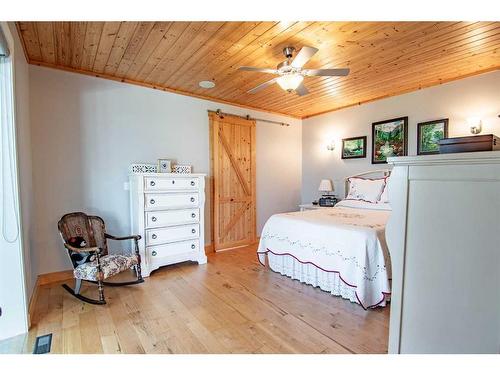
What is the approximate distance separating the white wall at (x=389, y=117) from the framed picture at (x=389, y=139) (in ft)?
0.26

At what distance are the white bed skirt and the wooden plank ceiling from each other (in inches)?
92.0

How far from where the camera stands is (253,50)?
261 centimetres

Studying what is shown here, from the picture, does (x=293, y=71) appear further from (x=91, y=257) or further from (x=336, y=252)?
(x=91, y=257)

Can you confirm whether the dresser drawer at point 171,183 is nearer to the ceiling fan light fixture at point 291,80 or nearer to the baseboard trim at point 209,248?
the baseboard trim at point 209,248

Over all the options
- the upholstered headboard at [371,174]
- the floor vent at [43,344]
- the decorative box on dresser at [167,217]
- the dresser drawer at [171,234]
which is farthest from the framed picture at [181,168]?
the upholstered headboard at [371,174]

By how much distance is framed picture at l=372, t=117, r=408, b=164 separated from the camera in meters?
3.93

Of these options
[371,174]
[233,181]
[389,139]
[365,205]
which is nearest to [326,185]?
[371,174]

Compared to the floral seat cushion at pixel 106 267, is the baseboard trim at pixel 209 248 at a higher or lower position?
lower

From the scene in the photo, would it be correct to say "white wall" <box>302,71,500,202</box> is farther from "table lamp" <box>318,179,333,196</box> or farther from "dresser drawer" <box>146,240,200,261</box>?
"dresser drawer" <box>146,240,200,261</box>

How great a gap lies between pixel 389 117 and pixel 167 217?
3.80 metres

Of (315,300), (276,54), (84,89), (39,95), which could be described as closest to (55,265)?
(39,95)

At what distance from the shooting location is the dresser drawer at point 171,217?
3.19 metres
